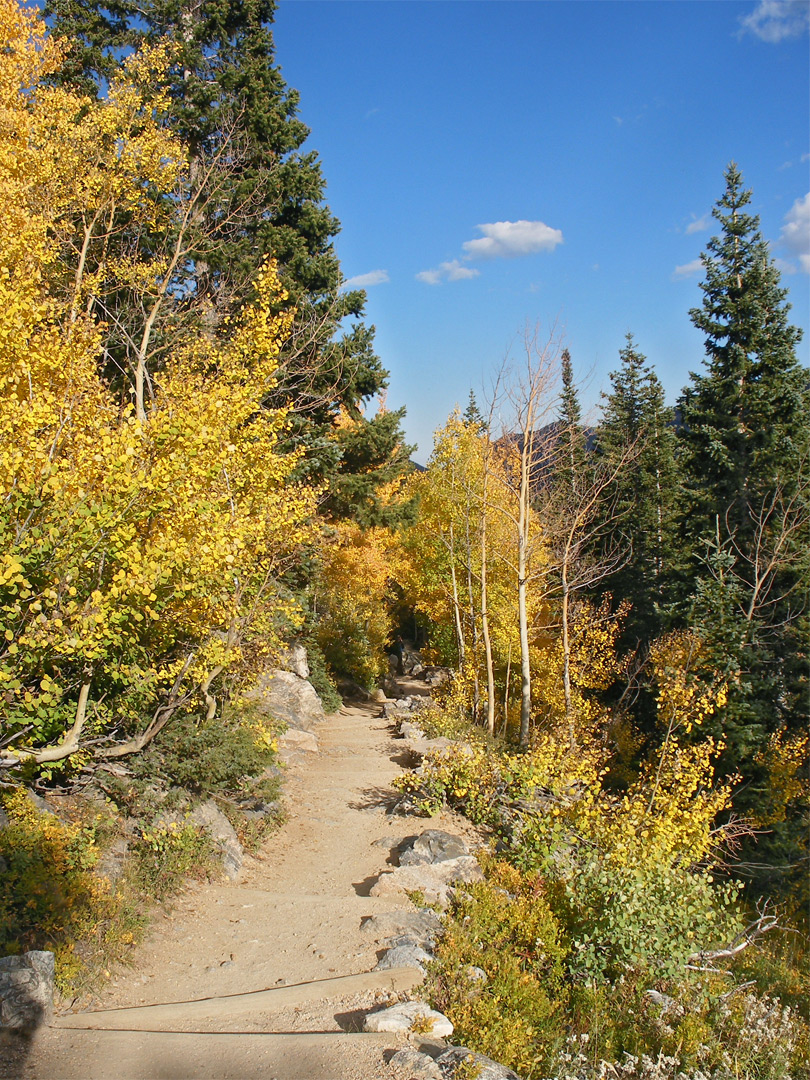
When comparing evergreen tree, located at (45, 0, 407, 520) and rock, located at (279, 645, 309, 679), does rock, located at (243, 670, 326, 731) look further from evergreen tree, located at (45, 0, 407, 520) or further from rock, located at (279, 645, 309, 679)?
evergreen tree, located at (45, 0, 407, 520)

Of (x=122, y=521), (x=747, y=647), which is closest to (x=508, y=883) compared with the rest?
(x=122, y=521)

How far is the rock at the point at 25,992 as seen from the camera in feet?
14.7

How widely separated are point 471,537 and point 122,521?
15603 mm

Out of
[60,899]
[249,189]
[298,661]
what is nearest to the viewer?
[60,899]

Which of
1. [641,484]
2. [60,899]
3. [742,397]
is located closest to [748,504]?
[742,397]

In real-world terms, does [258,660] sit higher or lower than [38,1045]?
higher

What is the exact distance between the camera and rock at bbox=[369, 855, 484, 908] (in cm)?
778

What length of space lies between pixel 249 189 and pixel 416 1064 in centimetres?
1500

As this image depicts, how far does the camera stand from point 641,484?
25.1 m

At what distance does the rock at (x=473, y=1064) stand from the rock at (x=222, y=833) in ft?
15.3

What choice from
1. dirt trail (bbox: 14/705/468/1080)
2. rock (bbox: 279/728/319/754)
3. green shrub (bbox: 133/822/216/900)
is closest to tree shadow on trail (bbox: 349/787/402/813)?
dirt trail (bbox: 14/705/468/1080)

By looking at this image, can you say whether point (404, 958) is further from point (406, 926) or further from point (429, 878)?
point (429, 878)

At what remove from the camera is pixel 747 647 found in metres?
14.7

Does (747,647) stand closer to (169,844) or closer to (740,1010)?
(740,1010)
